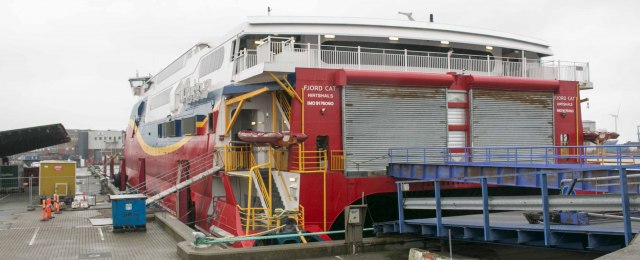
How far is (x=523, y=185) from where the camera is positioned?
563 inches

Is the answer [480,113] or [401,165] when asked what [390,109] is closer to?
[401,165]

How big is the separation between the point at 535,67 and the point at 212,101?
13360 millimetres

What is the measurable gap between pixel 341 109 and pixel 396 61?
13.1ft

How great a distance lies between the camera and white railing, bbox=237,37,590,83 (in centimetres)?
1845

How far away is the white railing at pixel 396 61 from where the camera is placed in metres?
18.5

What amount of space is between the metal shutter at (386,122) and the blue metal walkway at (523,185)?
0.43 meters

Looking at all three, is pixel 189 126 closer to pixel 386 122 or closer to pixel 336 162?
pixel 336 162

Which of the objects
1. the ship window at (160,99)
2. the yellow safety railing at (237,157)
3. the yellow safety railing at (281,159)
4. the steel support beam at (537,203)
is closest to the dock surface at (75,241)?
the yellow safety railing at (237,157)

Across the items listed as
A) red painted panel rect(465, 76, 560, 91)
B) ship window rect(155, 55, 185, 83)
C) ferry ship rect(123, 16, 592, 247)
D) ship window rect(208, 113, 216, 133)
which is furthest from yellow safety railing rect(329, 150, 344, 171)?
ship window rect(155, 55, 185, 83)

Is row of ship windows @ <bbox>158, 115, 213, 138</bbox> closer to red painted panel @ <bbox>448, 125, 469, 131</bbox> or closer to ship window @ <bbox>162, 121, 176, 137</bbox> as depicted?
ship window @ <bbox>162, 121, 176, 137</bbox>

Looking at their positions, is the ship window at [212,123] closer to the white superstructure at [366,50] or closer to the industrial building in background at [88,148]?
the white superstructure at [366,50]

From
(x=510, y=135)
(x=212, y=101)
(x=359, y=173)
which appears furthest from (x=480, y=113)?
(x=212, y=101)

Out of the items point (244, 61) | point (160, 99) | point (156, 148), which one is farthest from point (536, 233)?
point (160, 99)

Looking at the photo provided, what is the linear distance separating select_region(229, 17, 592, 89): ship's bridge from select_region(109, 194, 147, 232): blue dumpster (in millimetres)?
5578
